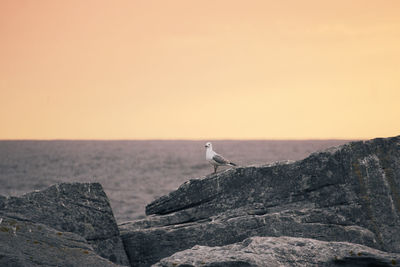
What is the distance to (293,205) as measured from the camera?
12.2m

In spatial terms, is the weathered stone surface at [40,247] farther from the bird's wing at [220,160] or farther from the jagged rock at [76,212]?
the bird's wing at [220,160]

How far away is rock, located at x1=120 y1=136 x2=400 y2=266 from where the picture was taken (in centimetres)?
1172

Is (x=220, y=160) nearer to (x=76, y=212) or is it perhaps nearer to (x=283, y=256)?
(x=76, y=212)

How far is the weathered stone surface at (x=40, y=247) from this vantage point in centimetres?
979

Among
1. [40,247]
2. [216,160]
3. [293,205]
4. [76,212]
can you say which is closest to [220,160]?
[216,160]

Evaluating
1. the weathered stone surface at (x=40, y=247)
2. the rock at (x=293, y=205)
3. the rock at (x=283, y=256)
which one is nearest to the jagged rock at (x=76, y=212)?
the rock at (x=293, y=205)

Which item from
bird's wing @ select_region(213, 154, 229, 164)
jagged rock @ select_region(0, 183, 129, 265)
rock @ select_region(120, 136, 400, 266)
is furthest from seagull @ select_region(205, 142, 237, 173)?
jagged rock @ select_region(0, 183, 129, 265)

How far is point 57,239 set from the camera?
1095cm

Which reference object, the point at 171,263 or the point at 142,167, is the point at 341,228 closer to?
the point at 171,263

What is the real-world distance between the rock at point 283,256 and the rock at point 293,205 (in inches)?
73.2

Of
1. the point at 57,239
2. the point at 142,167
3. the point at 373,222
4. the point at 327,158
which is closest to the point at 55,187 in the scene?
the point at 57,239

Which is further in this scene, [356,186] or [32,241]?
[356,186]

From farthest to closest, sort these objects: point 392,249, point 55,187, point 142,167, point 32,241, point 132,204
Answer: point 142,167 < point 132,204 < point 55,187 < point 392,249 < point 32,241

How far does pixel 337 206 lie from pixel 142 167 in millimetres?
78773
